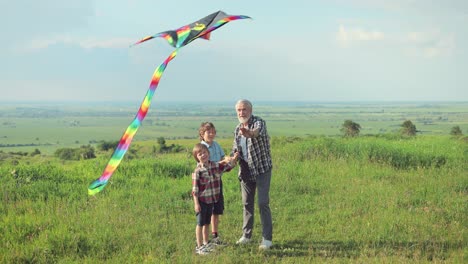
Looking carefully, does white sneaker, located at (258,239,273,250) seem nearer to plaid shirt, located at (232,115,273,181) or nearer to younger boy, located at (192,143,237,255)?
younger boy, located at (192,143,237,255)

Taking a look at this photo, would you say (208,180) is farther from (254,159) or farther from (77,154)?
(77,154)

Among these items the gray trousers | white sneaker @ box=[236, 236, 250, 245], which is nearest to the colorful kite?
the gray trousers

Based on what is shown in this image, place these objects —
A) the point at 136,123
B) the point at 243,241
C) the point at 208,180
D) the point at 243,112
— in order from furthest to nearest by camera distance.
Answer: the point at 243,241
the point at 208,180
the point at 243,112
the point at 136,123

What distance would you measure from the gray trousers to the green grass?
305 millimetres

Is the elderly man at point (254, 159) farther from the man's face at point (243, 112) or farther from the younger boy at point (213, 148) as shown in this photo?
the younger boy at point (213, 148)

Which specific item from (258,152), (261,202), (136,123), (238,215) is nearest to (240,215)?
(238,215)

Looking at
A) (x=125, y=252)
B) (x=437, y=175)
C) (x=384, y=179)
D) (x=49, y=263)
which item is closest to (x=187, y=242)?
(x=125, y=252)

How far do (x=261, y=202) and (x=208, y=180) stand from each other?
0.88m

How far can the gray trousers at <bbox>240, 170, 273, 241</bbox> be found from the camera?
6738 millimetres

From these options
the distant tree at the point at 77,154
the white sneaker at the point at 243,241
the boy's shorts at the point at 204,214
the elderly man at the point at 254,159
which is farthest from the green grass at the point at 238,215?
the distant tree at the point at 77,154

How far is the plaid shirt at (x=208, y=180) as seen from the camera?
21.7 ft

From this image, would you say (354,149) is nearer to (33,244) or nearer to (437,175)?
(437,175)

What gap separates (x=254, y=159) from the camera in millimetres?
6688

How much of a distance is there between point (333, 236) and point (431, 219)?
230 centimetres
